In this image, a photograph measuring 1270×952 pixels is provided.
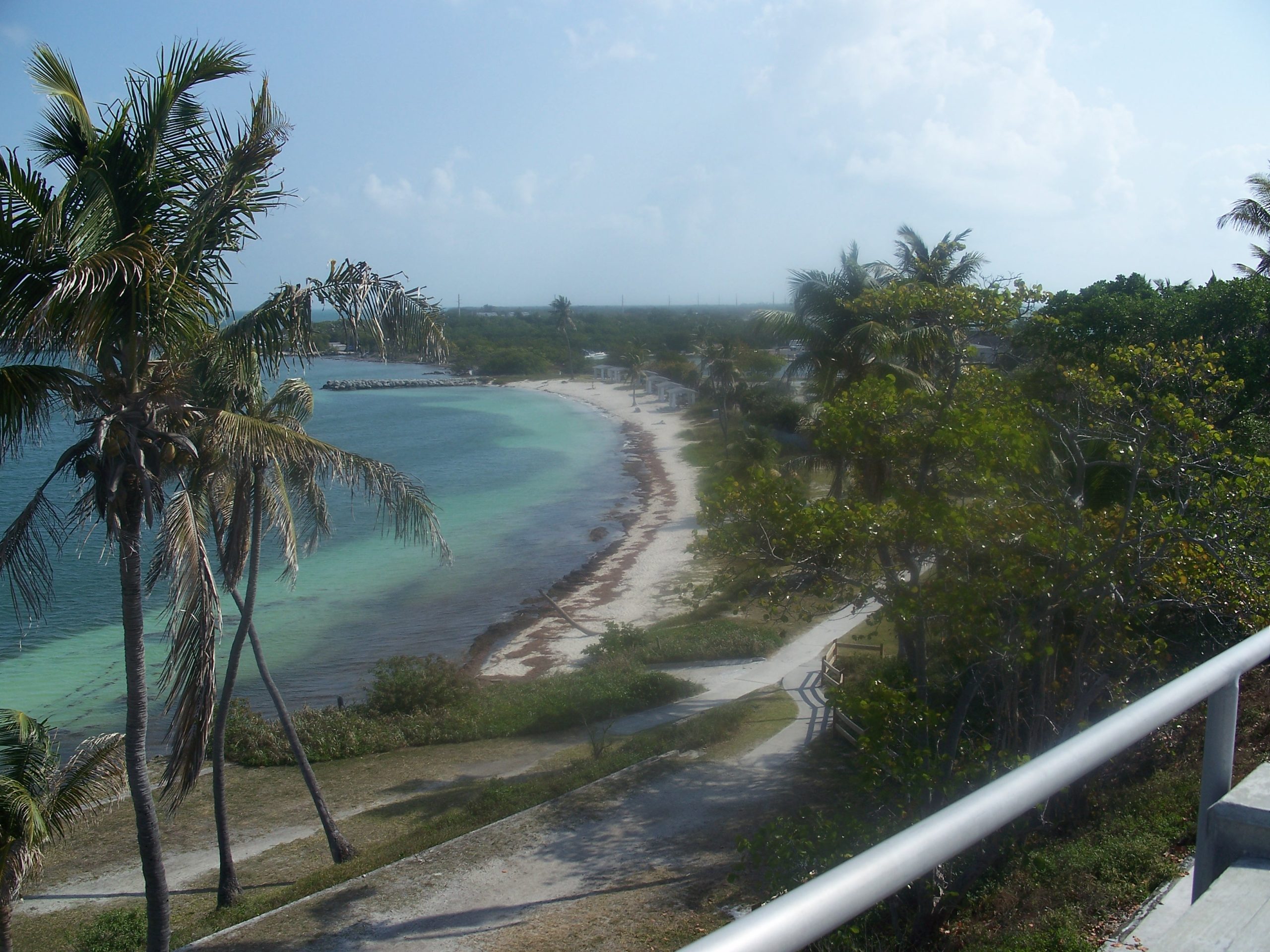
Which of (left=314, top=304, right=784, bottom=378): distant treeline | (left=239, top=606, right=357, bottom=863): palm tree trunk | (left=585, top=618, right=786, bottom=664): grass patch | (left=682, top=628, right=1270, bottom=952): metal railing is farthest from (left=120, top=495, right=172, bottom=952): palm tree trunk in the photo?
(left=314, top=304, right=784, bottom=378): distant treeline

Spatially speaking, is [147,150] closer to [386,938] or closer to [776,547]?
[776,547]

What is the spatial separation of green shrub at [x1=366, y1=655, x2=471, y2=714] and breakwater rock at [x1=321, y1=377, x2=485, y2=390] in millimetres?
97767

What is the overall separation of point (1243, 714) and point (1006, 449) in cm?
335

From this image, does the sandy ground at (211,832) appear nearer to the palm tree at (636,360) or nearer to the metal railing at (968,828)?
the metal railing at (968,828)

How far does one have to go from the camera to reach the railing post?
7.03 feet

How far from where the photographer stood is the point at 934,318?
13133mm

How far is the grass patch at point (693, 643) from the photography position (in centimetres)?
2177

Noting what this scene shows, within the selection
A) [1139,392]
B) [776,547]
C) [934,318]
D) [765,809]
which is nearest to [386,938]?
[765,809]

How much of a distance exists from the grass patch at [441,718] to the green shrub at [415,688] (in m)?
0.03

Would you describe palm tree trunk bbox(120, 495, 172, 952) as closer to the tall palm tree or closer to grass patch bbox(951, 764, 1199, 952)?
the tall palm tree

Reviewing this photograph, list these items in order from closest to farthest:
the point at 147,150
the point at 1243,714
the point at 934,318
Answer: the point at 1243,714, the point at 147,150, the point at 934,318

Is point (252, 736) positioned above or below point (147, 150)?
below

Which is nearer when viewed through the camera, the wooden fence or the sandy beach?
the wooden fence

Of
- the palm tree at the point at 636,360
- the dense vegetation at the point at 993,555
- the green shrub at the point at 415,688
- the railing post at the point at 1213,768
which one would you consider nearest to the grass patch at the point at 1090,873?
the dense vegetation at the point at 993,555
